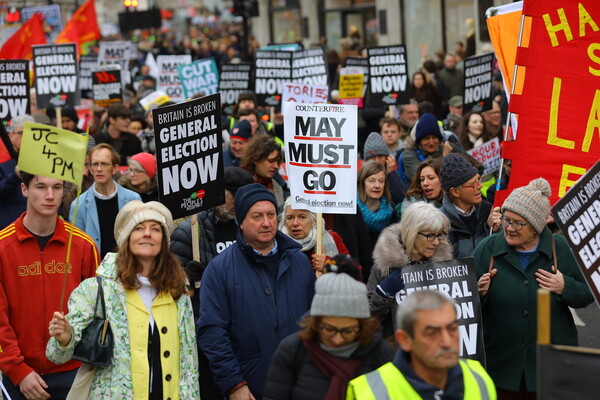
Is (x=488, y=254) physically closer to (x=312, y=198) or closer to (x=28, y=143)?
(x=312, y=198)

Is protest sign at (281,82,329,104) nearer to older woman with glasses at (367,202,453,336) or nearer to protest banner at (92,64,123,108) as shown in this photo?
protest banner at (92,64,123,108)

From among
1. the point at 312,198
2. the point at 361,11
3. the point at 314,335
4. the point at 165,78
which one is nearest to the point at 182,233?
the point at 312,198

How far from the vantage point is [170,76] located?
1969 cm

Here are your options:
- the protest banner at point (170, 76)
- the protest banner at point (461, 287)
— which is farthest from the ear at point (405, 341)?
the protest banner at point (170, 76)

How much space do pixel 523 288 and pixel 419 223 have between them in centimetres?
66

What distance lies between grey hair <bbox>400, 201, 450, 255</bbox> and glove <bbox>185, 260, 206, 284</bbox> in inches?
50.8

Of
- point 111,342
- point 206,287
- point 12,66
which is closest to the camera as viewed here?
point 111,342

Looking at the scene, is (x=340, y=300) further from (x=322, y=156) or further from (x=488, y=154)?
(x=488, y=154)

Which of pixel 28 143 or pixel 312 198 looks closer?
pixel 28 143

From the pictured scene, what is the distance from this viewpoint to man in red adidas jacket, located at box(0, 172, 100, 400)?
583 centimetres

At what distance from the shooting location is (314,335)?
4629 mm

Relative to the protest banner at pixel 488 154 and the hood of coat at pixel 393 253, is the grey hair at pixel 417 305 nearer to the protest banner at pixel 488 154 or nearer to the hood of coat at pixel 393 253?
the hood of coat at pixel 393 253

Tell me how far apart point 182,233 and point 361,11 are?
1107 inches

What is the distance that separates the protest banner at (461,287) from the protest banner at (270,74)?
10.6m
